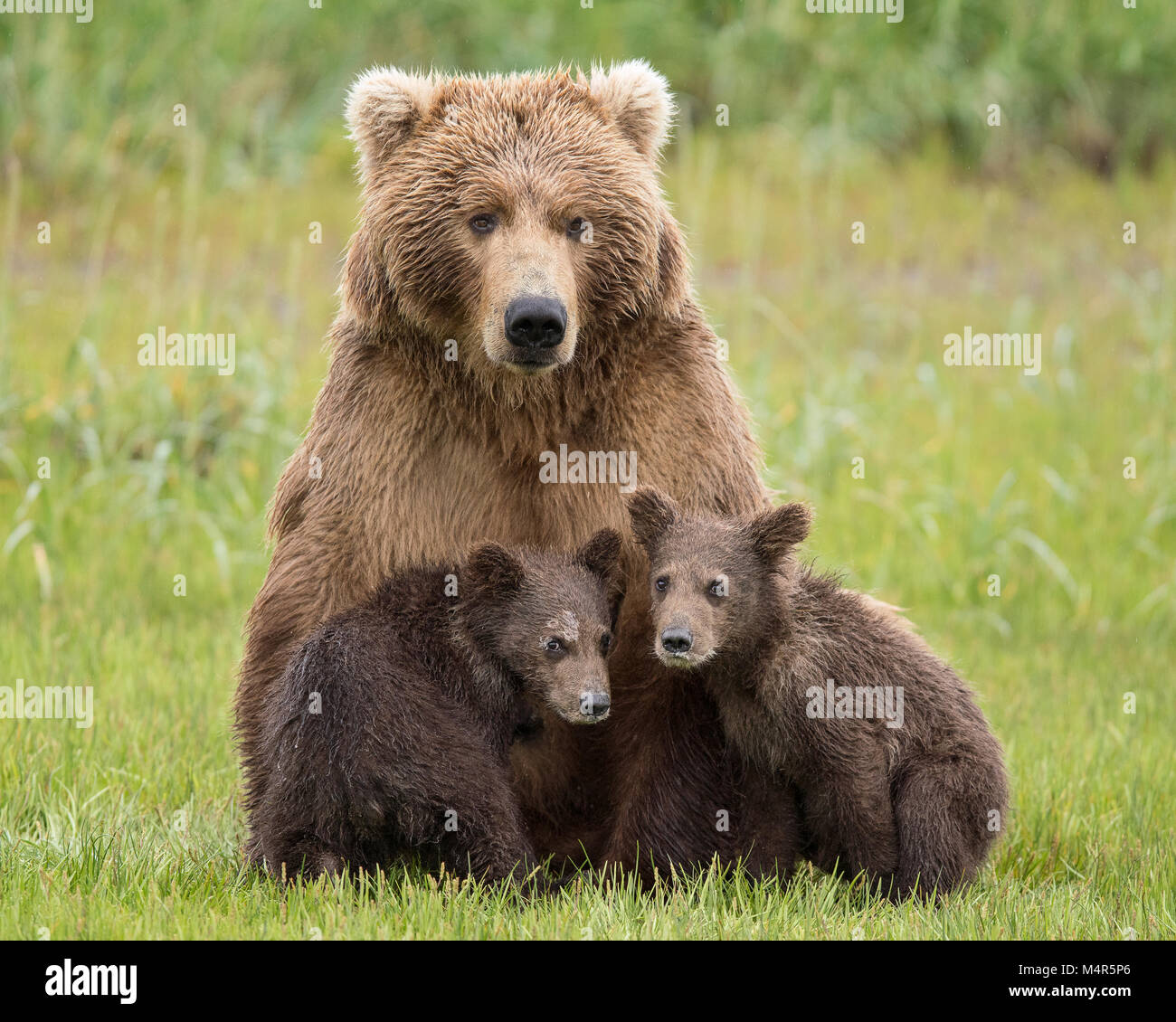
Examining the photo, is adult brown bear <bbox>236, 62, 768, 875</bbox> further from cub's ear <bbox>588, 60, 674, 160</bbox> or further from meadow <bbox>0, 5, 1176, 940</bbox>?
meadow <bbox>0, 5, 1176, 940</bbox>

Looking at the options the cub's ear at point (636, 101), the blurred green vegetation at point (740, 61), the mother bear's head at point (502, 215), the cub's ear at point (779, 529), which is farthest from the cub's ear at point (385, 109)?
the blurred green vegetation at point (740, 61)

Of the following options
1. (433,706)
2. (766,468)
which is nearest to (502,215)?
(766,468)

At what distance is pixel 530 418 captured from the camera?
241 inches

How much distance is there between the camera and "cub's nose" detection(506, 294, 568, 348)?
18.4 ft

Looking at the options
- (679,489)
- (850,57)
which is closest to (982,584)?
(679,489)

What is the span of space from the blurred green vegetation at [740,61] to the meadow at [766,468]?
0.40ft

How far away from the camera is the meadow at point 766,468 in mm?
5730

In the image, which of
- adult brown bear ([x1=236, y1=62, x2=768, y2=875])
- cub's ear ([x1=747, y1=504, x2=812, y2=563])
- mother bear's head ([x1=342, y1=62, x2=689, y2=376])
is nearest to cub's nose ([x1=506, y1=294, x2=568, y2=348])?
mother bear's head ([x1=342, y1=62, x2=689, y2=376])

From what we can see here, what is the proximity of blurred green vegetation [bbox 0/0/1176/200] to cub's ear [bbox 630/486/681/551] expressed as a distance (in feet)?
34.8

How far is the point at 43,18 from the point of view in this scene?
1498cm

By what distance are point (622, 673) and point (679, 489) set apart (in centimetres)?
68

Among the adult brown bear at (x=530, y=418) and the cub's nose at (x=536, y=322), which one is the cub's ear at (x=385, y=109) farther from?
the cub's nose at (x=536, y=322)

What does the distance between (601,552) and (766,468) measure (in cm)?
113

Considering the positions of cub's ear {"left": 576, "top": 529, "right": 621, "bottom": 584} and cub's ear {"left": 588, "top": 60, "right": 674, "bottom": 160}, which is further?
cub's ear {"left": 588, "top": 60, "right": 674, "bottom": 160}
